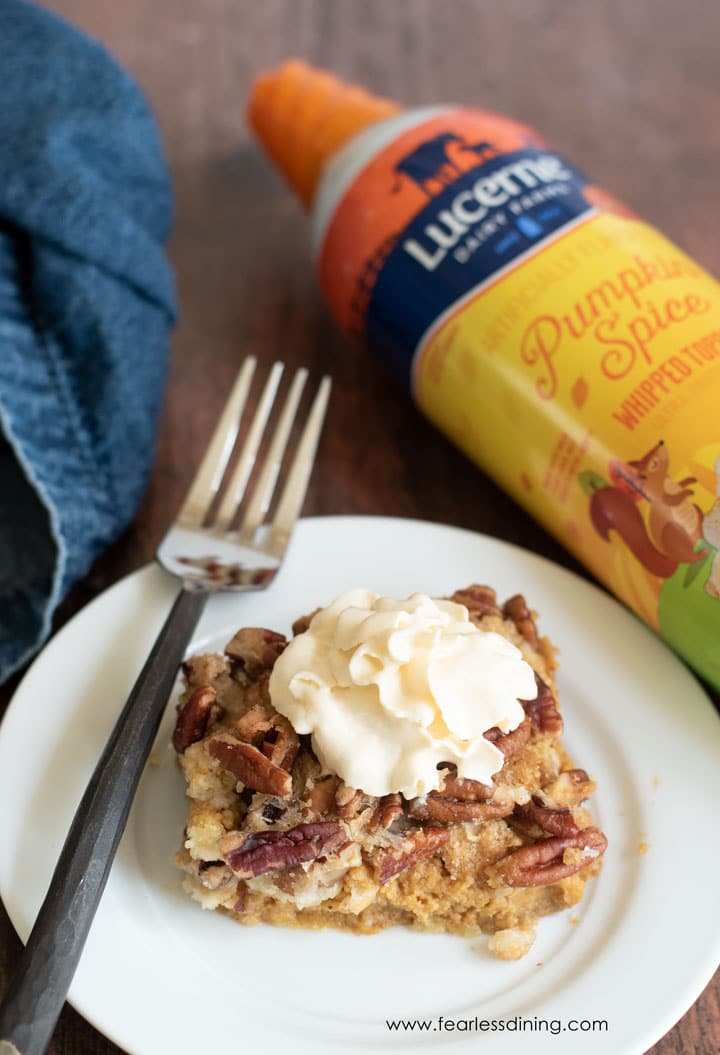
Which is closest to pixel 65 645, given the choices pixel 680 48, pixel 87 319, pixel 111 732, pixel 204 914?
pixel 111 732

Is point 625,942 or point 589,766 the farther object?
point 589,766

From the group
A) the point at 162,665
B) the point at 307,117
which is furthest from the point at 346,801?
the point at 307,117

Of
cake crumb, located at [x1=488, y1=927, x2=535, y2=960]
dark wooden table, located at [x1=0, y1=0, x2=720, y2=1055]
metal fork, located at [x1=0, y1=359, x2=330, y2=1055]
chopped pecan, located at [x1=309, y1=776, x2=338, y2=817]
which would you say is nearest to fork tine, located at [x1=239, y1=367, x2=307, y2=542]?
metal fork, located at [x1=0, y1=359, x2=330, y2=1055]

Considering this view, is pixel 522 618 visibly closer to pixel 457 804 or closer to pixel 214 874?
pixel 457 804

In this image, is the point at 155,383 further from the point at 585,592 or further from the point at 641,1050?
the point at 641,1050

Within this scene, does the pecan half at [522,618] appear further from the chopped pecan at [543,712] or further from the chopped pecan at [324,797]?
the chopped pecan at [324,797]

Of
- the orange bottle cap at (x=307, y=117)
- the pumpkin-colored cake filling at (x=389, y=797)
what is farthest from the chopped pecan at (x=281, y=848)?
the orange bottle cap at (x=307, y=117)

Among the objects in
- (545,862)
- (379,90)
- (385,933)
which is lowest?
(385,933)
